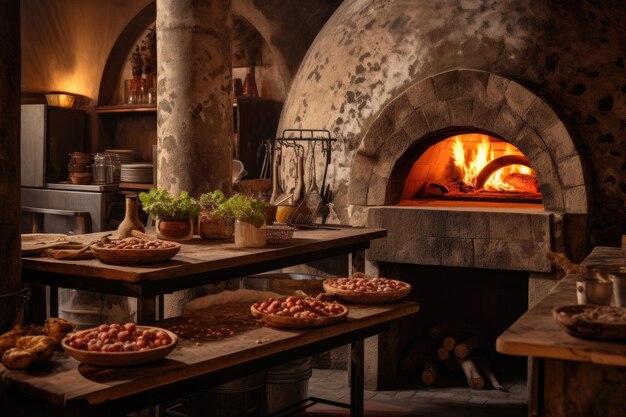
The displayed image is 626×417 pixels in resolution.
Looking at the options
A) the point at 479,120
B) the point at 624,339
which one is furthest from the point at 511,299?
the point at 624,339

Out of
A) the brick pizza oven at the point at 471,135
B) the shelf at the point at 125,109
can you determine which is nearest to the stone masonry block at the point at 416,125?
the brick pizza oven at the point at 471,135

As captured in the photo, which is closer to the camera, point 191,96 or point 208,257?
point 208,257

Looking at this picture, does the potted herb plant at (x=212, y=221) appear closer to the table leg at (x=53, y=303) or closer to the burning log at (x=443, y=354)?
the table leg at (x=53, y=303)

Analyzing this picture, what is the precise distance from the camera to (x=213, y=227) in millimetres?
5715

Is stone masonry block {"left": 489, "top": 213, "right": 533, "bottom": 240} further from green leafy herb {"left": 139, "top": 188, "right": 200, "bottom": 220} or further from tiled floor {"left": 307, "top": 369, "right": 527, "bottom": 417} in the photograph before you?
green leafy herb {"left": 139, "top": 188, "right": 200, "bottom": 220}

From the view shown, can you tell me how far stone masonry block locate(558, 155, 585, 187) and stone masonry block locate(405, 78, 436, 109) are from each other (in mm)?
1120

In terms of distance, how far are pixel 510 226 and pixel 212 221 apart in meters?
2.26

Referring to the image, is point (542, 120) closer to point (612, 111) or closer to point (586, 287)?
point (612, 111)

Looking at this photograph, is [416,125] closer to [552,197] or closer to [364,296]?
[552,197]

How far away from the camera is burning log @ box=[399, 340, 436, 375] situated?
7223 millimetres

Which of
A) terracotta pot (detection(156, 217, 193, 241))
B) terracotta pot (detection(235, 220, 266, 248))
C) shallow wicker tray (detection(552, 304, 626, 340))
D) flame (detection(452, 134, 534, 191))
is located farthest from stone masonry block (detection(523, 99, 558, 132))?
shallow wicker tray (detection(552, 304, 626, 340))

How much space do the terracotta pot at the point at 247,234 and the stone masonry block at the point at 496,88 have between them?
228cm

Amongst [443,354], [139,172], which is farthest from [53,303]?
[139,172]

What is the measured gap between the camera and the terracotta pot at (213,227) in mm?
5699
